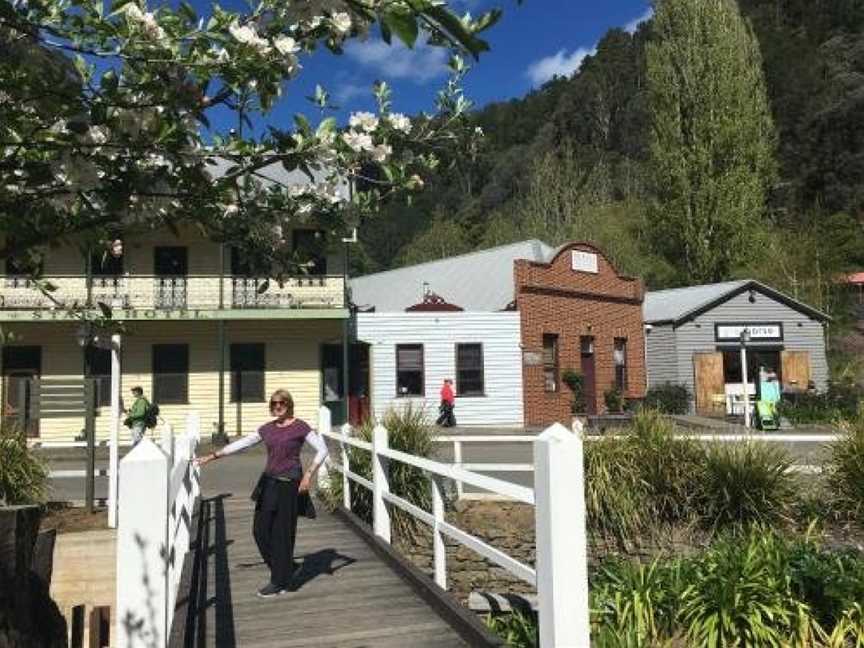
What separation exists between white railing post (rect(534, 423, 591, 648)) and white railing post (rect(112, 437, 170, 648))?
171 centimetres

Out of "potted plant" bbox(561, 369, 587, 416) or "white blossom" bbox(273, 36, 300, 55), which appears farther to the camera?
"potted plant" bbox(561, 369, 587, 416)

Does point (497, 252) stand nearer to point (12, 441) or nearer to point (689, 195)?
point (689, 195)

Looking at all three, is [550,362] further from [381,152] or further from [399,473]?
[381,152]

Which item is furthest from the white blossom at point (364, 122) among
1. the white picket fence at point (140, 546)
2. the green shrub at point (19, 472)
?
the green shrub at point (19, 472)

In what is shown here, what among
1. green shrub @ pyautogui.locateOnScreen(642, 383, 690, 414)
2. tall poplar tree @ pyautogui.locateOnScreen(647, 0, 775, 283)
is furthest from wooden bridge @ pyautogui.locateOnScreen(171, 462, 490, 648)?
tall poplar tree @ pyautogui.locateOnScreen(647, 0, 775, 283)

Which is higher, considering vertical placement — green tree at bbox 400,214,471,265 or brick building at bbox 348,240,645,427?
green tree at bbox 400,214,471,265

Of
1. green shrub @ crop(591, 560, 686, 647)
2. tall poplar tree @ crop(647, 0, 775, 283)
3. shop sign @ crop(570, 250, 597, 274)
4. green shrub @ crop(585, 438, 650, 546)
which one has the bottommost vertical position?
green shrub @ crop(591, 560, 686, 647)

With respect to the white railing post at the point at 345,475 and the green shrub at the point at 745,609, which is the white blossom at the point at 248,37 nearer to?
the green shrub at the point at 745,609

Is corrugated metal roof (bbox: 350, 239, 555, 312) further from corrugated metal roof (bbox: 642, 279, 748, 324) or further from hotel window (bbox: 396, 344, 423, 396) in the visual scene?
corrugated metal roof (bbox: 642, 279, 748, 324)

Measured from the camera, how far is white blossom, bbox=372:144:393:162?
3.53 m


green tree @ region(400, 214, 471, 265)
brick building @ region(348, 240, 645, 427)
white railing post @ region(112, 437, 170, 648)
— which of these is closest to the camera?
white railing post @ region(112, 437, 170, 648)

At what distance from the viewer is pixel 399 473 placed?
11953mm

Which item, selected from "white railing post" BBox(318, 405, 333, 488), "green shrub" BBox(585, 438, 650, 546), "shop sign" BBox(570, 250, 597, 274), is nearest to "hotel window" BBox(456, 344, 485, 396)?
"shop sign" BBox(570, 250, 597, 274)

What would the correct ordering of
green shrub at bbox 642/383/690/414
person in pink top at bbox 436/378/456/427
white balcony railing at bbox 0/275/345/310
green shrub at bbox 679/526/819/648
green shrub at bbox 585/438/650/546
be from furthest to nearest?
green shrub at bbox 642/383/690/414 → person in pink top at bbox 436/378/456/427 → white balcony railing at bbox 0/275/345/310 → green shrub at bbox 585/438/650/546 → green shrub at bbox 679/526/819/648
